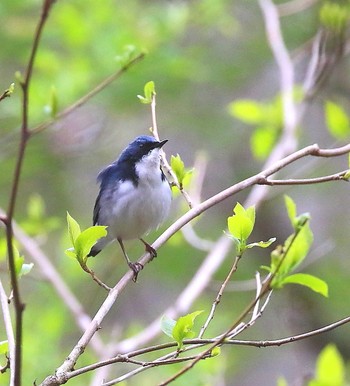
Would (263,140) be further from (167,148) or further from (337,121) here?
(167,148)

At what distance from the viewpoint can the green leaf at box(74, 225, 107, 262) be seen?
184 centimetres

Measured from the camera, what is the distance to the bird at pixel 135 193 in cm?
331

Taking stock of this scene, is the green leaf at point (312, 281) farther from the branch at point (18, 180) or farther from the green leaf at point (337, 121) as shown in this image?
the green leaf at point (337, 121)

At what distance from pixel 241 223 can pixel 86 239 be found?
1.27 ft

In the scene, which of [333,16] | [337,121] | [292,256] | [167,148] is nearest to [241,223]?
[292,256]

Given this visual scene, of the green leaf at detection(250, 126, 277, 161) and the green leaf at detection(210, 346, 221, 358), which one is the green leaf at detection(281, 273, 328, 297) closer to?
the green leaf at detection(210, 346, 221, 358)

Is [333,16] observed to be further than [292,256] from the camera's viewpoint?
Yes

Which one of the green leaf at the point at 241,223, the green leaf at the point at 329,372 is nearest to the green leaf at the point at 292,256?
the green leaf at the point at 241,223

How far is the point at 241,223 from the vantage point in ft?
6.12

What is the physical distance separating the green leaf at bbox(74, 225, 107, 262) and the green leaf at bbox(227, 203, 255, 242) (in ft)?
1.05

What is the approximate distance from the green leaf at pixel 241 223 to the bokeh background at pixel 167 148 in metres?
1.66

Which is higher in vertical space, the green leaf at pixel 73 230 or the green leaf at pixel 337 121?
the green leaf at pixel 73 230

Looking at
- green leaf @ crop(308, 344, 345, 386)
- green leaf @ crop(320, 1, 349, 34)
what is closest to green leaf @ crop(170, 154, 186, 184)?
green leaf @ crop(308, 344, 345, 386)

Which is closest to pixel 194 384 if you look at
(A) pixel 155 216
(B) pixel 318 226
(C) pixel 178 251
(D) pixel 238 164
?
(A) pixel 155 216
